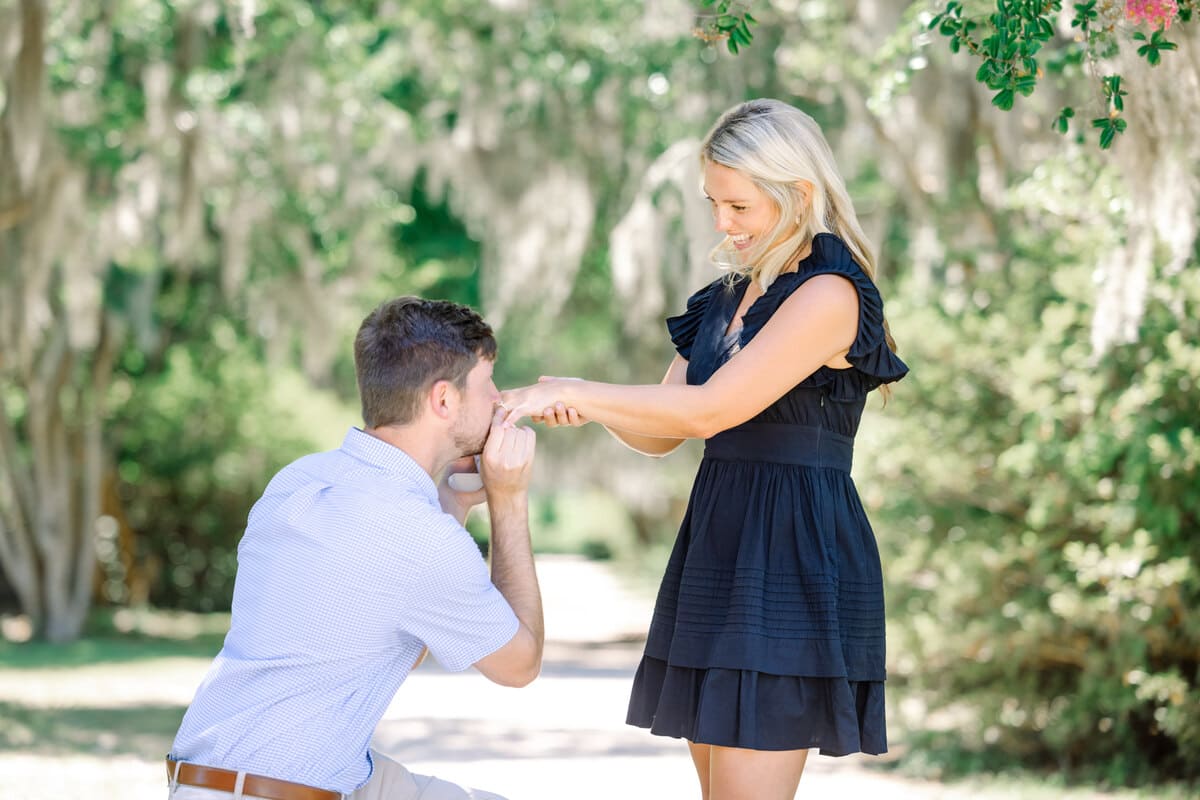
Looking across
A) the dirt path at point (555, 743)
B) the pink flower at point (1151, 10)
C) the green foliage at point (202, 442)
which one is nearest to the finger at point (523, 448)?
the pink flower at point (1151, 10)

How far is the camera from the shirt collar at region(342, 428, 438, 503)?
2717 millimetres

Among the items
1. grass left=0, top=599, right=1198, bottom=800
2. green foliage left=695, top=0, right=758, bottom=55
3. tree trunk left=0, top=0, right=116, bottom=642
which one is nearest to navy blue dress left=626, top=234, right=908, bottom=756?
green foliage left=695, top=0, right=758, bottom=55

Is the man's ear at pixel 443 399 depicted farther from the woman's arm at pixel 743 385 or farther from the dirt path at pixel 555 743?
the dirt path at pixel 555 743

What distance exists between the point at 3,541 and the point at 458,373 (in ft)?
47.7

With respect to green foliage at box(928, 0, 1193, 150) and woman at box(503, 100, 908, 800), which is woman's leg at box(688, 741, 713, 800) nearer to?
woman at box(503, 100, 908, 800)

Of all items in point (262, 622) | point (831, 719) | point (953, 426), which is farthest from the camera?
point (953, 426)

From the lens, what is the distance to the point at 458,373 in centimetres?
280

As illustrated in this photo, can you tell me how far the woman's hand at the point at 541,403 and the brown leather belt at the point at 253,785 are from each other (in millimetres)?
748

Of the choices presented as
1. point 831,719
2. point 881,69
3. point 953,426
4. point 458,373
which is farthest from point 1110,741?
point 458,373

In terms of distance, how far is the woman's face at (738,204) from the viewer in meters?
2.88

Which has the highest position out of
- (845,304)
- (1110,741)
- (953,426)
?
(845,304)

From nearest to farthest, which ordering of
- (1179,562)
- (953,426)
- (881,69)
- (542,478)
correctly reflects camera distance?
(1179,562) < (881,69) < (953,426) < (542,478)

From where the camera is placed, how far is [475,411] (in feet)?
9.27

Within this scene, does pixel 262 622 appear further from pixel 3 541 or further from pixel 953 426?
pixel 3 541
